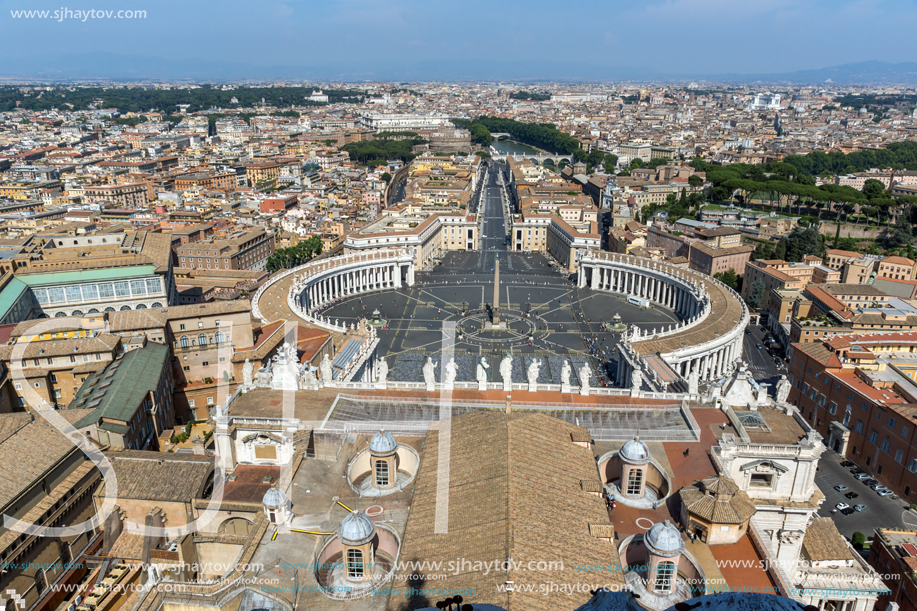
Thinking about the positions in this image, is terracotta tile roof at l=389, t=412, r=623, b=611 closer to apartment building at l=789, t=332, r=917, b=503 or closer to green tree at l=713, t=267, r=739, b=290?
apartment building at l=789, t=332, r=917, b=503

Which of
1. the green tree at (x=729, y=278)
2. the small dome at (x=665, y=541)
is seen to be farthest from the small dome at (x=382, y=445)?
the green tree at (x=729, y=278)

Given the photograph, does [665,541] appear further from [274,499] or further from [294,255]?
[294,255]

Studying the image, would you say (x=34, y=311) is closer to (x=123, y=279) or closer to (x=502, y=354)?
(x=123, y=279)

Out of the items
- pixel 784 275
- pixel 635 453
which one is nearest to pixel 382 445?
pixel 635 453

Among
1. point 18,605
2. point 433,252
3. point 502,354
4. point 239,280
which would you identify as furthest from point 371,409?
point 433,252

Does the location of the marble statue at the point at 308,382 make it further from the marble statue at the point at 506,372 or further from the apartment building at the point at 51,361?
the apartment building at the point at 51,361

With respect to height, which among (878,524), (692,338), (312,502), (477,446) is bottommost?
(878,524)
